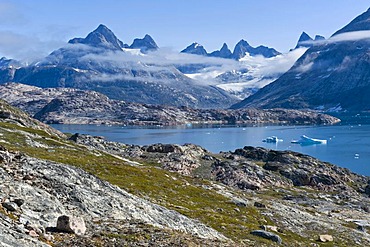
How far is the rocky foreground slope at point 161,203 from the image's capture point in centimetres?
2575

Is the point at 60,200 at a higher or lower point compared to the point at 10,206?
lower

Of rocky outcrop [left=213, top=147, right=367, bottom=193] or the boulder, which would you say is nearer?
the boulder

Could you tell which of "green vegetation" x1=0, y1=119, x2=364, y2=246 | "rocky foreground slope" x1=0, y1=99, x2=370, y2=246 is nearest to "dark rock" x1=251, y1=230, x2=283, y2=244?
"rocky foreground slope" x1=0, y1=99, x2=370, y2=246

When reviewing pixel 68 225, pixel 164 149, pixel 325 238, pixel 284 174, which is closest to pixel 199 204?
pixel 325 238

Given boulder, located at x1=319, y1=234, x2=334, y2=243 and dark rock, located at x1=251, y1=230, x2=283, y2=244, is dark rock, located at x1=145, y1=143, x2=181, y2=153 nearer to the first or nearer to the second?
boulder, located at x1=319, y1=234, x2=334, y2=243

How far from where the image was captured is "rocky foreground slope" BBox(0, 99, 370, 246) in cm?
2575

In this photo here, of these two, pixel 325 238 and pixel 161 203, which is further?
pixel 325 238

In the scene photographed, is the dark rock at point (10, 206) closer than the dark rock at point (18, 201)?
Yes

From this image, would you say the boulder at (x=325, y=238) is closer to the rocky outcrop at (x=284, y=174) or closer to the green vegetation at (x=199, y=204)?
the green vegetation at (x=199, y=204)

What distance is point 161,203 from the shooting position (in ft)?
A: 165

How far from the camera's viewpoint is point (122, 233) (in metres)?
26.7

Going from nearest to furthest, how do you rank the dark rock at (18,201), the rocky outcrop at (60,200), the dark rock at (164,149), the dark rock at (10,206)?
1. the dark rock at (10,206)
2. the rocky outcrop at (60,200)
3. the dark rock at (18,201)
4. the dark rock at (164,149)

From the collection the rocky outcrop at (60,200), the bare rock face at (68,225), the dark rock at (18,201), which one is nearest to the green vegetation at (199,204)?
the rocky outcrop at (60,200)

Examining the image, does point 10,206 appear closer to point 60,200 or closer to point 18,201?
point 18,201
